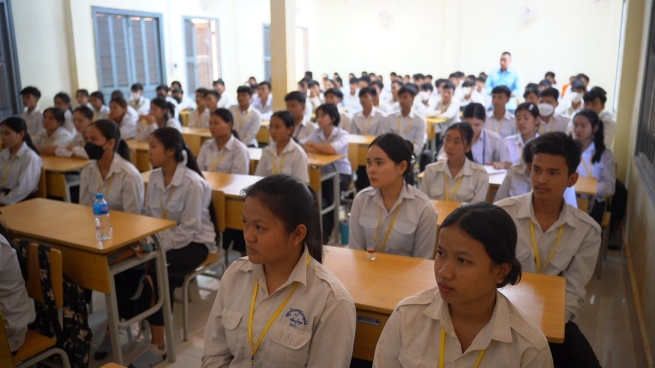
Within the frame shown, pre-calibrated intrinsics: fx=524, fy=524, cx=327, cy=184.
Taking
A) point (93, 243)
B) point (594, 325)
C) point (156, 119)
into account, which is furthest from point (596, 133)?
point (156, 119)

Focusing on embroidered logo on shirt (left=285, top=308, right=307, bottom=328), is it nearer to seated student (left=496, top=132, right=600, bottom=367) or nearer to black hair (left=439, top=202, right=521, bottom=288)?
black hair (left=439, top=202, right=521, bottom=288)

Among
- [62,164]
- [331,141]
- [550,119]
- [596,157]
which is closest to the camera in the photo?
[596,157]

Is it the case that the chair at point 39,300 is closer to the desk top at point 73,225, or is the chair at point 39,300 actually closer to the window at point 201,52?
the desk top at point 73,225

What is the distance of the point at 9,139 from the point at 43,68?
12.3 ft

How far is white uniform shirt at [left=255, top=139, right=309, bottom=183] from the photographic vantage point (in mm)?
4207

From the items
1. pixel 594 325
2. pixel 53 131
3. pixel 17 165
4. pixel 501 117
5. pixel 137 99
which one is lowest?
pixel 594 325

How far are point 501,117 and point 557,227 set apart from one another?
370 centimetres

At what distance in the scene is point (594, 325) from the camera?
3.14 m

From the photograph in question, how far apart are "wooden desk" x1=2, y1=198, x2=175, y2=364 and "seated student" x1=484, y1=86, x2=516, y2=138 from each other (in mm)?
3956

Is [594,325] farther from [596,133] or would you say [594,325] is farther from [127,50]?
[127,50]

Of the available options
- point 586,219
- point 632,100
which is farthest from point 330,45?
point 586,219

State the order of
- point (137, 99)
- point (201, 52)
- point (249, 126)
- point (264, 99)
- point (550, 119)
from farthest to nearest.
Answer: point (201, 52) < point (264, 99) < point (137, 99) < point (249, 126) < point (550, 119)

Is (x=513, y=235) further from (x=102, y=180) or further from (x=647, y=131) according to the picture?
(x=647, y=131)

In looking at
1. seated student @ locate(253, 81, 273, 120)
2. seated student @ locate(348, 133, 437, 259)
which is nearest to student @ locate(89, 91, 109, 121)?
seated student @ locate(253, 81, 273, 120)
